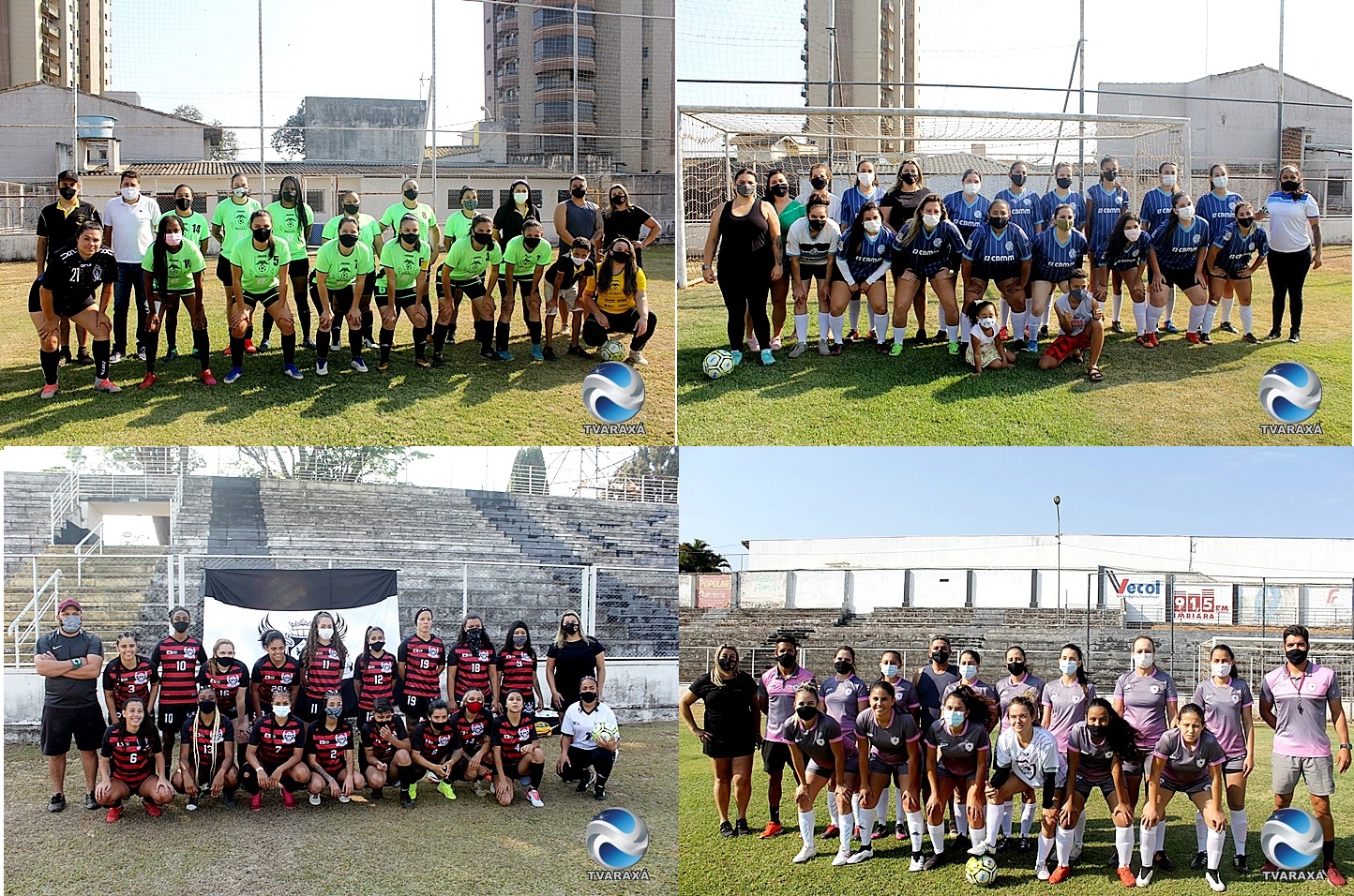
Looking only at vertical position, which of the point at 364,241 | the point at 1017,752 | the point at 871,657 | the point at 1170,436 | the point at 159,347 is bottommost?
the point at 871,657

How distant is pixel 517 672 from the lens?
8.16 metres

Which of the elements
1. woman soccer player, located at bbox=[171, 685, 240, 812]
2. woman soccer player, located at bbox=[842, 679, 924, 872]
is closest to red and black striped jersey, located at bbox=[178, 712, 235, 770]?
woman soccer player, located at bbox=[171, 685, 240, 812]

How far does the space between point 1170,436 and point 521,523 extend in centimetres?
883

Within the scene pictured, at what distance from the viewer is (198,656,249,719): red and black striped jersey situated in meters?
7.70

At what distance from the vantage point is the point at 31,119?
13344 millimetres

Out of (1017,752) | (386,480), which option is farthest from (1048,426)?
(386,480)

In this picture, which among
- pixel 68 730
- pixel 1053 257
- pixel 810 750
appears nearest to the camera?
pixel 810 750

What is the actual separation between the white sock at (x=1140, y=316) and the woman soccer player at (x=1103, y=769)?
4.37 meters

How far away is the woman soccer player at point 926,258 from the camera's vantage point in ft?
28.8

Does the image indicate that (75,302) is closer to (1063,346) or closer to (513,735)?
(513,735)

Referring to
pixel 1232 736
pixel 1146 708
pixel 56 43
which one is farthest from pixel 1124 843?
pixel 56 43

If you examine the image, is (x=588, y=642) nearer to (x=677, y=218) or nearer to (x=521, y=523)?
(x=677, y=218)

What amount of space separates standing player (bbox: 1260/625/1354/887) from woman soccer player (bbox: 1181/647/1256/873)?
272 millimetres

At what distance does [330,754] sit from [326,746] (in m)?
0.07
